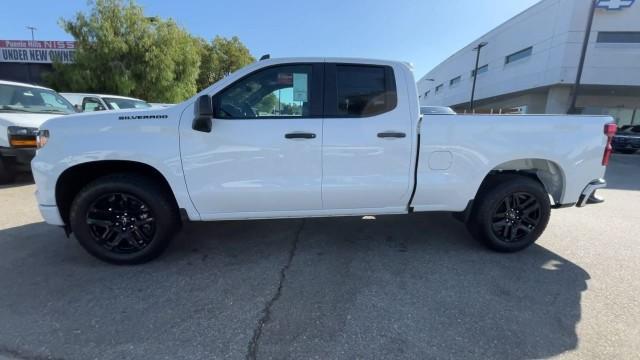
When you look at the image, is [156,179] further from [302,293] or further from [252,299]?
[302,293]

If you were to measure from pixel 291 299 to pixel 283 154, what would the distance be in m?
1.29

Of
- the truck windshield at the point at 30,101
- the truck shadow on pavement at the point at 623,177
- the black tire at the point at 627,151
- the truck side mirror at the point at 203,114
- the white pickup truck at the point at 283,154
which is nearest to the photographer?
the truck side mirror at the point at 203,114

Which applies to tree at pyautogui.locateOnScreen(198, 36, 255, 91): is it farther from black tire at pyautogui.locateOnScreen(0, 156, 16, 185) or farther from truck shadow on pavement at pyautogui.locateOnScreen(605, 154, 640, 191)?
truck shadow on pavement at pyautogui.locateOnScreen(605, 154, 640, 191)

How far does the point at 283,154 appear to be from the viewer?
118 inches

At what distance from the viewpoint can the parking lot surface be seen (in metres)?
2.13

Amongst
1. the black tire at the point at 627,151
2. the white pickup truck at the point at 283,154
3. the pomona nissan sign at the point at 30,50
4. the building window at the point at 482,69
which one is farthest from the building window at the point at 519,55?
the pomona nissan sign at the point at 30,50

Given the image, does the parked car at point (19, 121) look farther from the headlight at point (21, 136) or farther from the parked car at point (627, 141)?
the parked car at point (627, 141)

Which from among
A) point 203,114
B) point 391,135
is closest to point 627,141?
point 391,135

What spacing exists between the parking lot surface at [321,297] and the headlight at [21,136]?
219cm

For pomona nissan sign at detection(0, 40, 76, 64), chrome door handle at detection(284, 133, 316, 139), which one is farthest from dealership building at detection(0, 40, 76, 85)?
chrome door handle at detection(284, 133, 316, 139)

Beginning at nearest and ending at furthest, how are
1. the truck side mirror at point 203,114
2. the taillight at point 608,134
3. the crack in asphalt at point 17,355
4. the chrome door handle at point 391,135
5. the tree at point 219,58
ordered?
the crack in asphalt at point 17,355 < the truck side mirror at point 203,114 < the chrome door handle at point 391,135 < the taillight at point 608,134 < the tree at point 219,58

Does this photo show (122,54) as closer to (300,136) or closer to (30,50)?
(30,50)

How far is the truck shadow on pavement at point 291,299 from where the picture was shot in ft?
7.00

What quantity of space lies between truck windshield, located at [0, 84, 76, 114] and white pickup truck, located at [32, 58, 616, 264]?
4679mm
